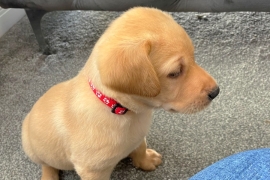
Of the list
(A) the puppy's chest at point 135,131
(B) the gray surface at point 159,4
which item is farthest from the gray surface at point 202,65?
(A) the puppy's chest at point 135,131

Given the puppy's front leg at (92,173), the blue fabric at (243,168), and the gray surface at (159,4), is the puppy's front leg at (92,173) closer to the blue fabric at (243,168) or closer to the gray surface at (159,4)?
the blue fabric at (243,168)

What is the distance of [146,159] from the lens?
1534 millimetres

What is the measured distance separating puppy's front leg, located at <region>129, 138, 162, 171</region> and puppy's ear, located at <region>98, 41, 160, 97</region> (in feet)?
2.03

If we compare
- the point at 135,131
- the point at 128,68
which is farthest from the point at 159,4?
the point at 128,68

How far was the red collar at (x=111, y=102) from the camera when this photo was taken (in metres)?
1.08

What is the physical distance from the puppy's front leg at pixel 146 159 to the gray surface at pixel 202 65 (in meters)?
0.03

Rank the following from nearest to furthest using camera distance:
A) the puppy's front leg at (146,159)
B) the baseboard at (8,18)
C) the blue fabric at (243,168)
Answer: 1. the blue fabric at (243,168)
2. the puppy's front leg at (146,159)
3. the baseboard at (8,18)

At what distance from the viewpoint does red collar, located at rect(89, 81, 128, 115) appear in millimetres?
1076

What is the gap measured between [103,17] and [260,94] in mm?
1149

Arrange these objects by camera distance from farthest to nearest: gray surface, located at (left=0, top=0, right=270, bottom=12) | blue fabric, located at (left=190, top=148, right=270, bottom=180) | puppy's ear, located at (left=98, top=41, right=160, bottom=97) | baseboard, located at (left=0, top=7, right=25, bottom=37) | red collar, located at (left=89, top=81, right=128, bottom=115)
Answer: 1. baseboard, located at (left=0, top=7, right=25, bottom=37)
2. gray surface, located at (left=0, top=0, right=270, bottom=12)
3. red collar, located at (left=89, top=81, right=128, bottom=115)
4. puppy's ear, located at (left=98, top=41, right=160, bottom=97)
5. blue fabric, located at (left=190, top=148, right=270, bottom=180)

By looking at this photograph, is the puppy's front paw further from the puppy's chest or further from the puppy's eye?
the puppy's eye

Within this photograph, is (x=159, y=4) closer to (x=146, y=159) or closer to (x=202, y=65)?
(x=202, y=65)

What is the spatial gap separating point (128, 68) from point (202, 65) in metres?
1.15

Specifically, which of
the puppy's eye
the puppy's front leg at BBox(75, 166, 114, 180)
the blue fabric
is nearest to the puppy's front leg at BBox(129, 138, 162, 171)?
the puppy's front leg at BBox(75, 166, 114, 180)
